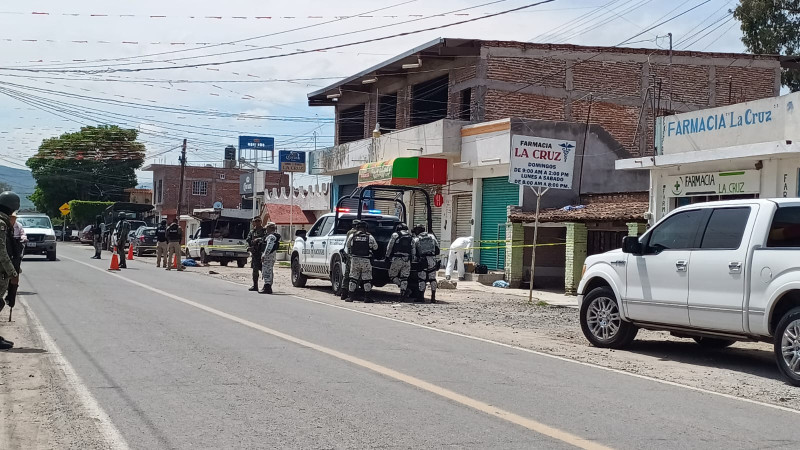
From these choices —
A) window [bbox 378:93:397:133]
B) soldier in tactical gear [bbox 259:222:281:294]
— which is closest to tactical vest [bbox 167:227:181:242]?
soldier in tactical gear [bbox 259:222:281:294]

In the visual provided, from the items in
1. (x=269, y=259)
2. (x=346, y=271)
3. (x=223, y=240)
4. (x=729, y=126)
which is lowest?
(x=346, y=271)

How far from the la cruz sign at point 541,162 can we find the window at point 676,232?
824cm

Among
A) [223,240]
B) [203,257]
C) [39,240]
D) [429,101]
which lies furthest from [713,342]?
[39,240]

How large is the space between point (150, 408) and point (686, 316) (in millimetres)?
6704

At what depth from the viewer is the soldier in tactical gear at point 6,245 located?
1009cm

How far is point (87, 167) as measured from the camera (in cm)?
8631

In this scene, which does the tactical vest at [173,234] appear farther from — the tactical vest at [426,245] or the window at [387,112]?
the tactical vest at [426,245]

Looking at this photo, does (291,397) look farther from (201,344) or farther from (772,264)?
(772,264)

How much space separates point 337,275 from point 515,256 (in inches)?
316

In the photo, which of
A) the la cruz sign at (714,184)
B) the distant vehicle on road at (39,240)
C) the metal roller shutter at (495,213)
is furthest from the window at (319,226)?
the distant vehicle on road at (39,240)

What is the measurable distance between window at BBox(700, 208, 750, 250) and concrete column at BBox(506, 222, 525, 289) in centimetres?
1584

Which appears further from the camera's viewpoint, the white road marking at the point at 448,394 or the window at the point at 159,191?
the window at the point at 159,191

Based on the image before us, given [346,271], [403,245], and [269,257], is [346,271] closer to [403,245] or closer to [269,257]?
[403,245]

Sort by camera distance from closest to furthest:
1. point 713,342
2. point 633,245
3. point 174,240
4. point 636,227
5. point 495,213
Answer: point 633,245 < point 713,342 < point 636,227 < point 495,213 < point 174,240
